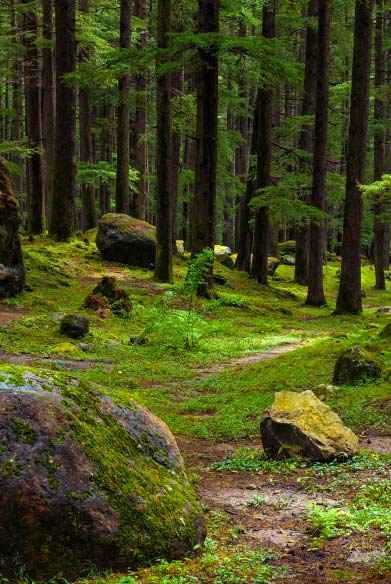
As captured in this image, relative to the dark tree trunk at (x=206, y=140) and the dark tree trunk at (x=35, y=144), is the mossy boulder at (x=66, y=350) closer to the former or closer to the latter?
the dark tree trunk at (x=206, y=140)

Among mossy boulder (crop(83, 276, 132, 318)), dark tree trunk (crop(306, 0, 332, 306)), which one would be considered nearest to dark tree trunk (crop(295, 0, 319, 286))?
dark tree trunk (crop(306, 0, 332, 306))

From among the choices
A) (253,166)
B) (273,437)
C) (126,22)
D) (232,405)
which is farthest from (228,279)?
(273,437)

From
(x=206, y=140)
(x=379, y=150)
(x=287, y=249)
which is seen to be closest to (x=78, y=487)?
(x=206, y=140)

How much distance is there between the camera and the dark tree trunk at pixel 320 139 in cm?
1974

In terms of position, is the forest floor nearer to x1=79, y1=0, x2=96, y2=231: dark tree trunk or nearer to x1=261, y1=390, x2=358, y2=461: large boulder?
x1=261, y1=390, x2=358, y2=461: large boulder

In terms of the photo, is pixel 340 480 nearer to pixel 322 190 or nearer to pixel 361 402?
pixel 361 402

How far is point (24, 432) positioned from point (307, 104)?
24.0 meters

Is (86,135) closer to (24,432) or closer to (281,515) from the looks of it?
(281,515)

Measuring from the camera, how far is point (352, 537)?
154 inches

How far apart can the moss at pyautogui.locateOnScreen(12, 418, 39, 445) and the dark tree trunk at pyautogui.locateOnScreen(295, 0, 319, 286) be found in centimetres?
1991

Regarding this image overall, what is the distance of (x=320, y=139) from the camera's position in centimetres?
2038

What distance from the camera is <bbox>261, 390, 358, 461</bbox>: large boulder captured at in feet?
19.0

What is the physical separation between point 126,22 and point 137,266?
9.64m

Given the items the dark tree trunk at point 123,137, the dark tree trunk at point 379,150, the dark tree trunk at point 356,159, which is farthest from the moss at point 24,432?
the dark tree trunk at point 379,150
